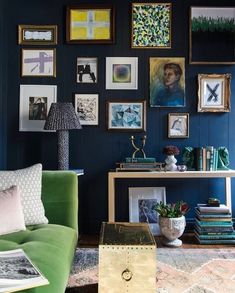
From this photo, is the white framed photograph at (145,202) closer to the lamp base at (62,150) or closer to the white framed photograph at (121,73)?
the lamp base at (62,150)

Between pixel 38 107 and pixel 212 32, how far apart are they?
6.27 ft

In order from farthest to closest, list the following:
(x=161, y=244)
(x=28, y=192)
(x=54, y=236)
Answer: (x=161, y=244)
(x=28, y=192)
(x=54, y=236)

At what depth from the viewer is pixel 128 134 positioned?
11.3ft

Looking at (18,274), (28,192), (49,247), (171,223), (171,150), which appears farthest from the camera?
(171,150)

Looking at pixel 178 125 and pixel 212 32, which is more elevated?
pixel 212 32

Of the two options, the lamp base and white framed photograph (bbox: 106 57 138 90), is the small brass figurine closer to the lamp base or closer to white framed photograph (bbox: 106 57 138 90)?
white framed photograph (bbox: 106 57 138 90)

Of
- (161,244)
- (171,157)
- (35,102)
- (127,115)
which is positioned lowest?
(161,244)

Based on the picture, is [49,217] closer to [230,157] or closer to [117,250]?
[117,250]

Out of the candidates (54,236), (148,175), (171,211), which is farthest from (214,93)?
(54,236)

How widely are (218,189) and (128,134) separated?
1.09m

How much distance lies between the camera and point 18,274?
1425 millimetres

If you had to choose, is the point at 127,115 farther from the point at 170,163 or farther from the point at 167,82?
the point at 170,163

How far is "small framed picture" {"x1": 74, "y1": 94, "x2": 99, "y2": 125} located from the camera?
135 inches

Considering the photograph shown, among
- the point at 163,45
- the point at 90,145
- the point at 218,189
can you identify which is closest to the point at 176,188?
the point at 218,189
